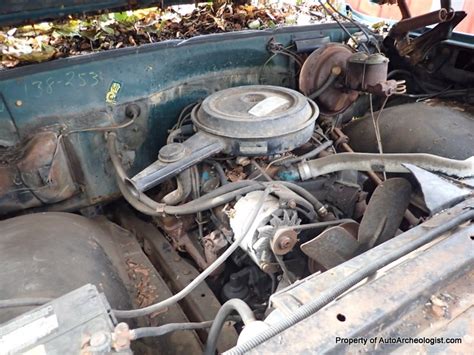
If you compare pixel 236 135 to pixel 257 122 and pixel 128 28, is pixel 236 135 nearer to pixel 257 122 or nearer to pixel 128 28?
pixel 257 122

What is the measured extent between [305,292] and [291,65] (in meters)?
1.34

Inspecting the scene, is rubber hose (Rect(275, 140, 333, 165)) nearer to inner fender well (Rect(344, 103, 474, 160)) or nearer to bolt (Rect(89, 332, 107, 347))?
inner fender well (Rect(344, 103, 474, 160))

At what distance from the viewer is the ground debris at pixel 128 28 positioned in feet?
5.39

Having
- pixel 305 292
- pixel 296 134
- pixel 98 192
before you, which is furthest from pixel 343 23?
pixel 305 292

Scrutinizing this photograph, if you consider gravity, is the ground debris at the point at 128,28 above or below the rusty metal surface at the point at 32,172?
above

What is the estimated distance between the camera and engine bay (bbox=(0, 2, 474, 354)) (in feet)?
3.29

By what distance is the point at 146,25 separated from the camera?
7.45 feet

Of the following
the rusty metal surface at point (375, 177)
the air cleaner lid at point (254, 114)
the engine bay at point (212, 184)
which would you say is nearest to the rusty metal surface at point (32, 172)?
the engine bay at point (212, 184)

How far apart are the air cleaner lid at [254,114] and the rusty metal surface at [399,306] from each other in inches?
24.4

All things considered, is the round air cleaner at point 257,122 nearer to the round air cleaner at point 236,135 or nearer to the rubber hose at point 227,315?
the round air cleaner at point 236,135

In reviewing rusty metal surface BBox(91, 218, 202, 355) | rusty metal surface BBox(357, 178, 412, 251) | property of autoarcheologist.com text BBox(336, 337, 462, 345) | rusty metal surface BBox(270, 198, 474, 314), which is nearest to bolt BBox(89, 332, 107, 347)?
rusty metal surface BBox(270, 198, 474, 314)

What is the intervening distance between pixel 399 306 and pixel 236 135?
30.5 inches

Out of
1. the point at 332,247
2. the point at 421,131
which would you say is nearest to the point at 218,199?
the point at 332,247

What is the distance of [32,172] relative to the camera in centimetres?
135
